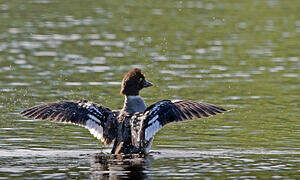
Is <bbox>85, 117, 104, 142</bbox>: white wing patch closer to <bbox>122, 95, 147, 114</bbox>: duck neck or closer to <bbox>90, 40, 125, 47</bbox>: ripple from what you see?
<bbox>122, 95, 147, 114</bbox>: duck neck

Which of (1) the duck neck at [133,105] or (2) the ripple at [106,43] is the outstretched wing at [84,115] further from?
(2) the ripple at [106,43]

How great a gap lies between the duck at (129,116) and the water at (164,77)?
481mm

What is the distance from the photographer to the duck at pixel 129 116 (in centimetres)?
1561

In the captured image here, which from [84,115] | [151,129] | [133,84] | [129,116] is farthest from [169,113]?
[84,115]

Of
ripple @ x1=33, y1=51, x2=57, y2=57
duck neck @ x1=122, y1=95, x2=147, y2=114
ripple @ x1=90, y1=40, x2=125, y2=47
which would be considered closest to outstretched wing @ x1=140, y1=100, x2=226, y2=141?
duck neck @ x1=122, y1=95, x2=147, y2=114

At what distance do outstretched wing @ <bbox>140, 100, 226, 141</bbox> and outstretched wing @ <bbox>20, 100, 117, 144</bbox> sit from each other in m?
0.78

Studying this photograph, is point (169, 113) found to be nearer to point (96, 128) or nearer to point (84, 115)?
point (96, 128)

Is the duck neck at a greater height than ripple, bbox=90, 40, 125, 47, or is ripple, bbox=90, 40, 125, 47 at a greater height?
ripple, bbox=90, 40, 125, 47

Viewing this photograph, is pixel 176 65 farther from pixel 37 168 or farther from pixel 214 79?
pixel 37 168

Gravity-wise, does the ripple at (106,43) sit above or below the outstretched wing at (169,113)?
above

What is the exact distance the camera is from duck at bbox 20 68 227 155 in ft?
51.2

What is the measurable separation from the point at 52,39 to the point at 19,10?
1080 centimetres

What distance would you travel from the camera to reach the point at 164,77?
2655 cm

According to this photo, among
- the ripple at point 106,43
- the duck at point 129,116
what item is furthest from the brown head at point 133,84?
the ripple at point 106,43
